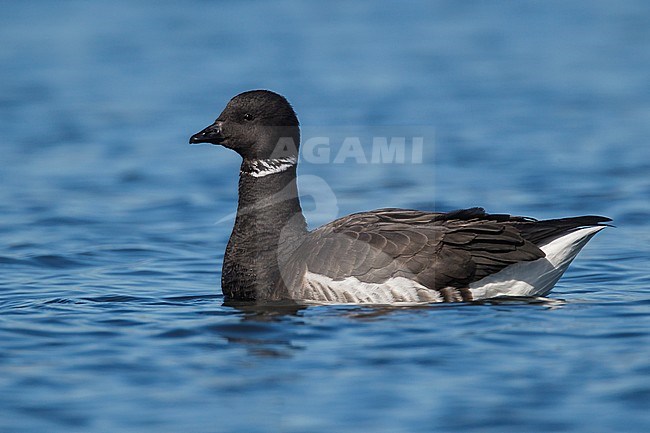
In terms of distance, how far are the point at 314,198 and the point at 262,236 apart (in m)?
5.17

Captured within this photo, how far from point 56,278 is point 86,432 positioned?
502 centimetres

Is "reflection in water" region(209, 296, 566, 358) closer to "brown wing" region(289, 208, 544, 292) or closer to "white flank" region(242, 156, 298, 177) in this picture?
"brown wing" region(289, 208, 544, 292)

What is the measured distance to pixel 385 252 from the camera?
10.6 metres

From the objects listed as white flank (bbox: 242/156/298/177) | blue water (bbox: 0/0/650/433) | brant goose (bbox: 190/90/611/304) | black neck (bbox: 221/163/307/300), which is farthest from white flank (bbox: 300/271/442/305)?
white flank (bbox: 242/156/298/177)

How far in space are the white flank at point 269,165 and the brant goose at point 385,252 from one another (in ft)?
0.55

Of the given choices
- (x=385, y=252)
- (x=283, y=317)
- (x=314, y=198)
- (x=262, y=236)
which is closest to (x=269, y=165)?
(x=262, y=236)

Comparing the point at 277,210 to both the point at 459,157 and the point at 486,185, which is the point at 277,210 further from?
the point at 459,157

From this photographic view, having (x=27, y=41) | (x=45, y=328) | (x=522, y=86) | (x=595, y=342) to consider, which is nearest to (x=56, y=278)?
(x=45, y=328)

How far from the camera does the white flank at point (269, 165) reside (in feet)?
38.3

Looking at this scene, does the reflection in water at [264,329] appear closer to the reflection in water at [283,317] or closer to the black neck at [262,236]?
the reflection in water at [283,317]

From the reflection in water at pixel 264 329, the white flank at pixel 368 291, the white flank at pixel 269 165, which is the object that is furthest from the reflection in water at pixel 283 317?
the white flank at pixel 269 165

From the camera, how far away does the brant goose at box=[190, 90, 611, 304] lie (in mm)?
10617

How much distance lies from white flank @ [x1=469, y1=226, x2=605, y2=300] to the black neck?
1888 mm

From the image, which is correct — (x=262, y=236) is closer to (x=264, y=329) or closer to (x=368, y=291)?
(x=368, y=291)
